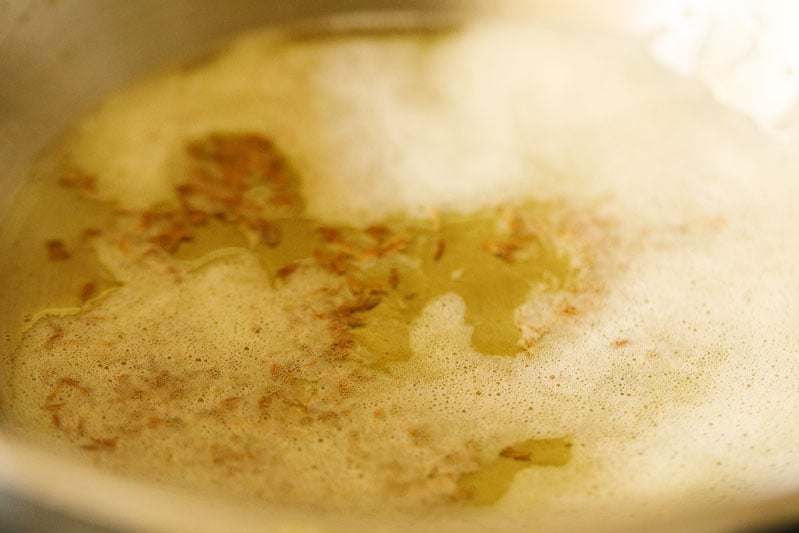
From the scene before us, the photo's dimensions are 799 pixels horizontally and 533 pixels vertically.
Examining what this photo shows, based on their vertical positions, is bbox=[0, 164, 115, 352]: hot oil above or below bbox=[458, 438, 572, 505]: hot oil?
above

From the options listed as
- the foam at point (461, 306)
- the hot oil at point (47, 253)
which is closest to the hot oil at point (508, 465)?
the foam at point (461, 306)

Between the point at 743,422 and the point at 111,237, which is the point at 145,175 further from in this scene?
the point at 743,422

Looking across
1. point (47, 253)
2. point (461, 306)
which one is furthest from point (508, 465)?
point (47, 253)

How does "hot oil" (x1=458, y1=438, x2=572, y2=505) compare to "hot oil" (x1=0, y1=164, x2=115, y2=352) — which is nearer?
"hot oil" (x1=458, y1=438, x2=572, y2=505)

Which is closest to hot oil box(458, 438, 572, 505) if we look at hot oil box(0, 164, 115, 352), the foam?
the foam

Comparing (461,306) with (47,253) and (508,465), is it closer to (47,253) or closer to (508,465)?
(508,465)

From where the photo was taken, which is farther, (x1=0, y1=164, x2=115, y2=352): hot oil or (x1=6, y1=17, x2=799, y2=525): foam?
(x1=0, y1=164, x2=115, y2=352): hot oil

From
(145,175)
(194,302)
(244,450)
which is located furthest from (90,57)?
(244,450)

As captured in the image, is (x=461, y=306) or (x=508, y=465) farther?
(x=461, y=306)

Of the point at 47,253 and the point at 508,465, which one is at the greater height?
the point at 47,253

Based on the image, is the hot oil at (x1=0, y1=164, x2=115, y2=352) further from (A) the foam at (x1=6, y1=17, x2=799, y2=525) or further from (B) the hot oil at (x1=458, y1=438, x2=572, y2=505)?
(B) the hot oil at (x1=458, y1=438, x2=572, y2=505)
